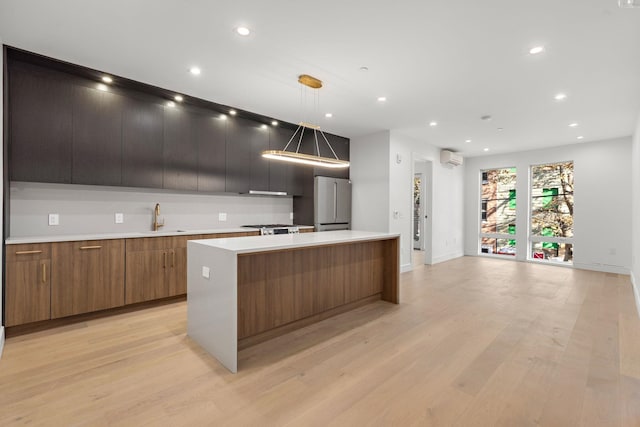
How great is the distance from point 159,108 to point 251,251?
8.82ft

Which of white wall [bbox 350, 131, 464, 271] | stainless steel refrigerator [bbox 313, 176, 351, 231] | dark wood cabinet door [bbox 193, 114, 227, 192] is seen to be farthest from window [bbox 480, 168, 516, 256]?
dark wood cabinet door [bbox 193, 114, 227, 192]

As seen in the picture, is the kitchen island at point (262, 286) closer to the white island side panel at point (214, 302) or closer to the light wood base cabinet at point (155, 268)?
the white island side panel at point (214, 302)

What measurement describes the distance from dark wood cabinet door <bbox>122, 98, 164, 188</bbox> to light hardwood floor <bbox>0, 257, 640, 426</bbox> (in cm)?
158

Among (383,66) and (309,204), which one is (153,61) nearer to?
(383,66)

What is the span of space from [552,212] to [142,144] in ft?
26.1

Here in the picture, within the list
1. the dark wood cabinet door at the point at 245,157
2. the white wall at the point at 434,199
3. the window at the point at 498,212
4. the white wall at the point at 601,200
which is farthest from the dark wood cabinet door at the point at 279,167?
the white wall at the point at 601,200

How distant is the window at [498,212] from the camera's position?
24.2 ft

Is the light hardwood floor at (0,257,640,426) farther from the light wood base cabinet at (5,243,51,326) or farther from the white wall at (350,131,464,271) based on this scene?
the white wall at (350,131,464,271)

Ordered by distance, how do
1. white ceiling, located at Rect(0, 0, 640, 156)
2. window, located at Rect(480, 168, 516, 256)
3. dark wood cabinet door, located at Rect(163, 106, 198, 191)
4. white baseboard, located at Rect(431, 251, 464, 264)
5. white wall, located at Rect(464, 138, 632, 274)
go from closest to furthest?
white ceiling, located at Rect(0, 0, 640, 156), dark wood cabinet door, located at Rect(163, 106, 198, 191), white wall, located at Rect(464, 138, 632, 274), white baseboard, located at Rect(431, 251, 464, 264), window, located at Rect(480, 168, 516, 256)

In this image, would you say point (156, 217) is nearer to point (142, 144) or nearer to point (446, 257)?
point (142, 144)

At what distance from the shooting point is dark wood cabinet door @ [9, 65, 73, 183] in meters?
2.88

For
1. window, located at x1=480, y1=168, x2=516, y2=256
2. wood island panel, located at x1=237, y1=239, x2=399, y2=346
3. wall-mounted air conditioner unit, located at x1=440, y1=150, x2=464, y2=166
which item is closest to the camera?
wood island panel, located at x1=237, y1=239, x2=399, y2=346

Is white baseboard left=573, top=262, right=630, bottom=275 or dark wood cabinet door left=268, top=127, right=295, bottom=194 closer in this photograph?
dark wood cabinet door left=268, top=127, right=295, bottom=194

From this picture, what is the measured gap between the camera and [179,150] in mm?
4000
